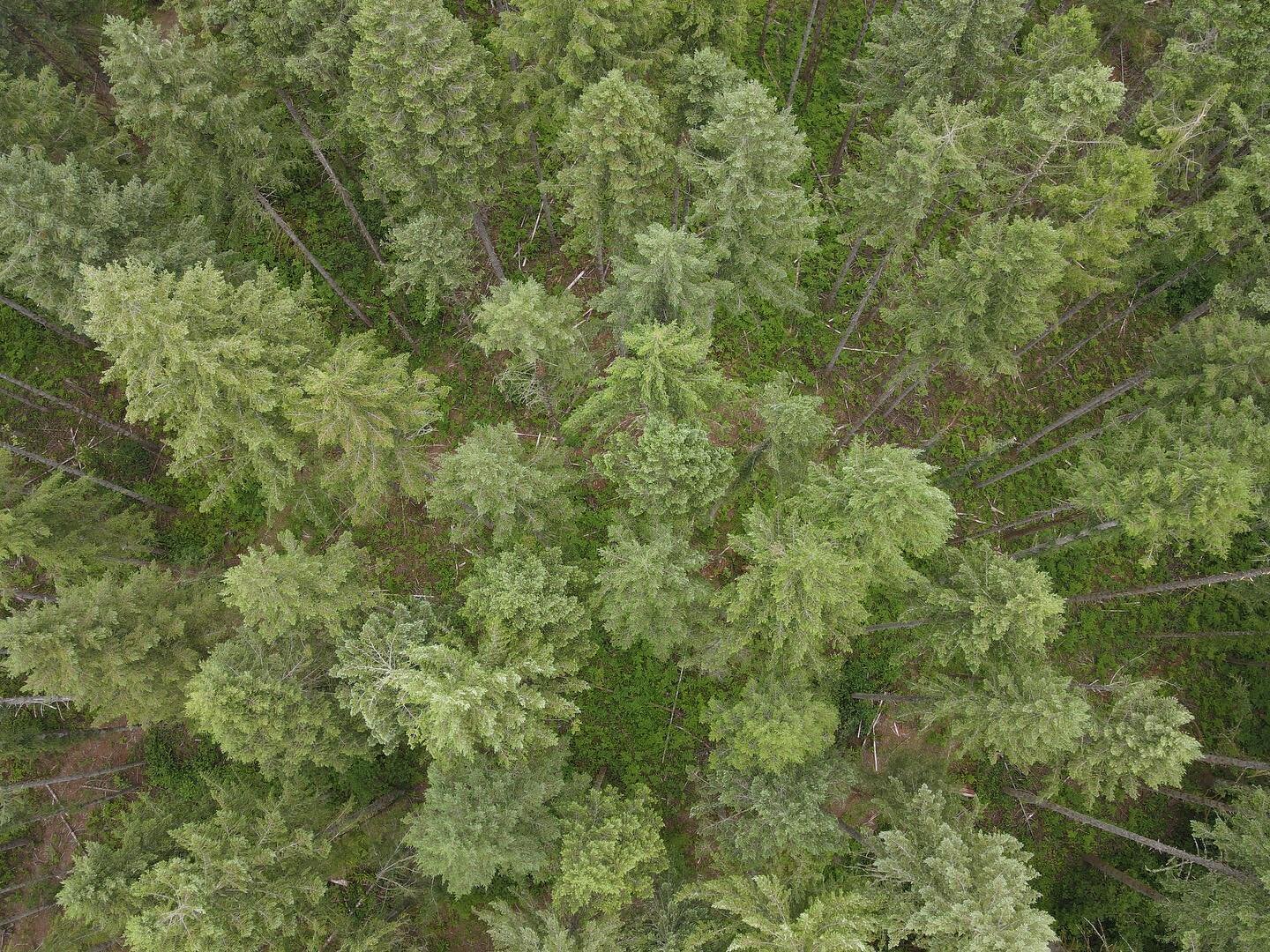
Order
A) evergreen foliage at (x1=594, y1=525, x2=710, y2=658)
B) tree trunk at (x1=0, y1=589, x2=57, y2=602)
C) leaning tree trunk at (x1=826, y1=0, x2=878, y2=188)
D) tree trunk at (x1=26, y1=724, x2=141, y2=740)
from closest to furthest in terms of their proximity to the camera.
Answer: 1. evergreen foliage at (x1=594, y1=525, x2=710, y2=658)
2. tree trunk at (x1=0, y1=589, x2=57, y2=602)
3. tree trunk at (x1=26, y1=724, x2=141, y2=740)
4. leaning tree trunk at (x1=826, y1=0, x2=878, y2=188)

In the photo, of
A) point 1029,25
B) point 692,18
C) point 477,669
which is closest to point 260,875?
point 477,669

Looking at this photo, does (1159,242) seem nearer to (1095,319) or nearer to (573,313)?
(1095,319)

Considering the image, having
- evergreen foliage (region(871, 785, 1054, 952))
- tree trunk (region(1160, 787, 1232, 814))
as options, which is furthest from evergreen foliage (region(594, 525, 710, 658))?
tree trunk (region(1160, 787, 1232, 814))

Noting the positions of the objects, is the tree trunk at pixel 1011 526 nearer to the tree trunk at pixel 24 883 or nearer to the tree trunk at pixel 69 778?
the tree trunk at pixel 69 778

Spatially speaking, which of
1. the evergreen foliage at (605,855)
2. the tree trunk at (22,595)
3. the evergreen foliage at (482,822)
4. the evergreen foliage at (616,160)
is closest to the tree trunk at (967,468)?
the evergreen foliage at (616,160)

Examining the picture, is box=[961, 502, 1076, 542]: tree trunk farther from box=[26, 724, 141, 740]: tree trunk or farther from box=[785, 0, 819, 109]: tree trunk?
box=[26, 724, 141, 740]: tree trunk
